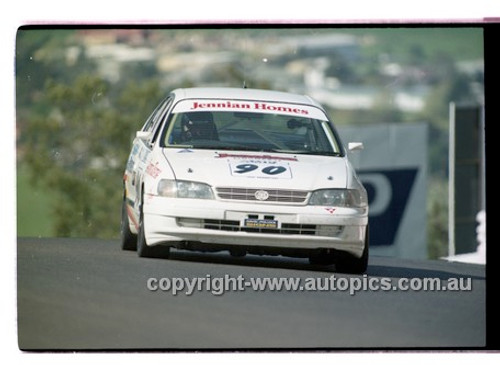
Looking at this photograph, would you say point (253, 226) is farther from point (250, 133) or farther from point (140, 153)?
point (140, 153)

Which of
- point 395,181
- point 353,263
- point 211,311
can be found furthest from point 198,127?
point 395,181

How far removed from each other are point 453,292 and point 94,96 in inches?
97.6

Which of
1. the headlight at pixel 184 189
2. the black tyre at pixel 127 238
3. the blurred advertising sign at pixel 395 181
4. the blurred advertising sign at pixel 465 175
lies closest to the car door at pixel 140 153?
the black tyre at pixel 127 238

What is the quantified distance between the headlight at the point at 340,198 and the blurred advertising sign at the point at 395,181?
3.19 ft

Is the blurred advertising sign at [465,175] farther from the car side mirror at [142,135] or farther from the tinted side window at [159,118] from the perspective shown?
the car side mirror at [142,135]

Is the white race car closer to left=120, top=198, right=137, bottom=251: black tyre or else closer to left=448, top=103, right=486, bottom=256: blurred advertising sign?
left=120, top=198, right=137, bottom=251: black tyre

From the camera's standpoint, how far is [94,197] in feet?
37.7

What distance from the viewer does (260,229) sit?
11.1 meters

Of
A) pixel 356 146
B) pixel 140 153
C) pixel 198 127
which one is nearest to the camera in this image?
pixel 356 146

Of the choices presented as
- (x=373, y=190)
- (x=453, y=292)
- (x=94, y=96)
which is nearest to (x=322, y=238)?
(x=453, y=292)

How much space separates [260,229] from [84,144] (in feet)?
3.93

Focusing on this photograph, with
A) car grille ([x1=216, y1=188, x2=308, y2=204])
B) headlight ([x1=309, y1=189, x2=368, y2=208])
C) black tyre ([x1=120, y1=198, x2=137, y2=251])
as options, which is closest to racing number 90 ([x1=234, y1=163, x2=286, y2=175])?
car grille ([x1=216, y1=188, x2=308, y2=204])

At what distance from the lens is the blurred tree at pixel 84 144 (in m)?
11.0

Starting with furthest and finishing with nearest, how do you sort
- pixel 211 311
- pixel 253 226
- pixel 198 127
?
pixel 198 127
pixel 253 226
pixel 211 311
